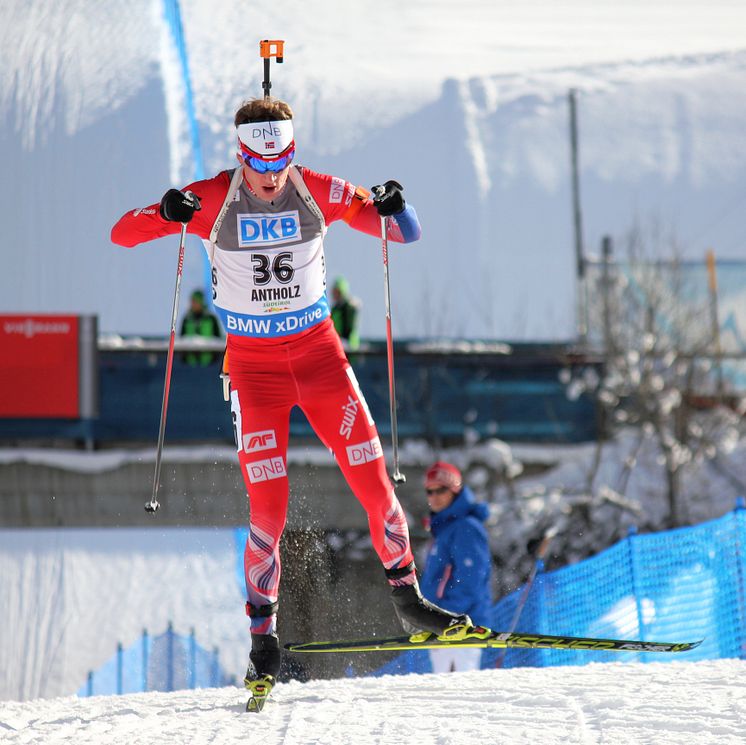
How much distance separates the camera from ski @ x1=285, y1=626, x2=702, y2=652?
208 inches

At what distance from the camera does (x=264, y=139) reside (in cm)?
507

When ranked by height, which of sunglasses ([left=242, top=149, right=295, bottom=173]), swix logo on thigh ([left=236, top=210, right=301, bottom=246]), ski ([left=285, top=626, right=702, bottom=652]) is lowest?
ski ([left=285, top=626, right=702, bottom=652])

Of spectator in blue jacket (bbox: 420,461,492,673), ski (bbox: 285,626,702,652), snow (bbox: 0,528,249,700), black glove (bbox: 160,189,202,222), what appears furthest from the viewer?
snow (bbox: 0,528,249,700)

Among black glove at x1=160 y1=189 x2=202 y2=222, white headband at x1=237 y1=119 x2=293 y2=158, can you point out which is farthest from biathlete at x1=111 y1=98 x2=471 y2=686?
black glove at x1=160 y1=189 x2=202 y2=222

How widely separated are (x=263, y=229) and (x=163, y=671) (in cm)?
506

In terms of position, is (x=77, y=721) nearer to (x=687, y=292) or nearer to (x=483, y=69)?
(x=687, y=292)

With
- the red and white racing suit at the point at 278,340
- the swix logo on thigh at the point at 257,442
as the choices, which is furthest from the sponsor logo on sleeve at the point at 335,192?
the swix logo on thigh at the point at 257,442

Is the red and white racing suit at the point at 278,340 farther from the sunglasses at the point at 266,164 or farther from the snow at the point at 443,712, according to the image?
the snow at the point at 443,712

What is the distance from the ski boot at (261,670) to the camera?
17.5 ft

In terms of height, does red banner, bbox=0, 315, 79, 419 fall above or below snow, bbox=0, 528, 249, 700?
above

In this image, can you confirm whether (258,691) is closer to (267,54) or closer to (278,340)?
(278,340)

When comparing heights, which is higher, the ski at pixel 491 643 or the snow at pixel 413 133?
the snow at pixel 413 133

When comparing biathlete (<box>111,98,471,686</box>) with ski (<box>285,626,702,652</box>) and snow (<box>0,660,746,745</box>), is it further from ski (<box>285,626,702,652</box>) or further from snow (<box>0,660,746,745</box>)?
snow (<box>0,660,746,745</box>)

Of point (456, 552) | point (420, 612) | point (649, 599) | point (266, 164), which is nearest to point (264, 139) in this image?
point (266, 164)
